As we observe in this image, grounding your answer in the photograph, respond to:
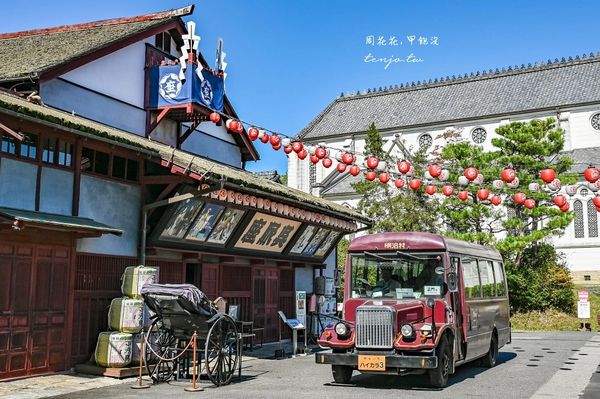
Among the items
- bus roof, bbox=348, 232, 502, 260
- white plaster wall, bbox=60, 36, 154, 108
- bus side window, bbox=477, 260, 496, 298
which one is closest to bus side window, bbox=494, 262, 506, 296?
bus side window, bbox=477, 260, 496, 298

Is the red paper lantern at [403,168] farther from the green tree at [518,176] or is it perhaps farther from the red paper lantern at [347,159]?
the green tree at [518,176]

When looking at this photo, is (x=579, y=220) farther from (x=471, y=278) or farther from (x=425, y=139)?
(x=471, y=278)

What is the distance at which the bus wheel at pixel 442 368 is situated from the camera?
37.3ft

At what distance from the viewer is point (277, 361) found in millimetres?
16062

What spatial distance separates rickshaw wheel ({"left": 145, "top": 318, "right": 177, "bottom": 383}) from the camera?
39.5 ft

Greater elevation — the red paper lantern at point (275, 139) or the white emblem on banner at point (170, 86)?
the white emblem on banner at point (170, 86)

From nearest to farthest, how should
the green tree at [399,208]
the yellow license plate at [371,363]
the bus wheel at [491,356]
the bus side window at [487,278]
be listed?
the yellow license plate at [371,363], the bus side window at [487,278], the bus wheel at [491,356], the green tree at [399,208]

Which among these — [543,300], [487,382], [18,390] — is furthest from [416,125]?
[18,390]

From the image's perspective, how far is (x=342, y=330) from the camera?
12.0 m

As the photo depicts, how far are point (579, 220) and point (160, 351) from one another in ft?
139

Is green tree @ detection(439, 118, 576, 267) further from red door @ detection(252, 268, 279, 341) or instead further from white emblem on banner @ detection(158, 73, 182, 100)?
white emblem on banner @ detection(158, 73, 182, 100)

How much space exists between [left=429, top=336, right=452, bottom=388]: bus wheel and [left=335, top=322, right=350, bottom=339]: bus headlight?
1.69 meters

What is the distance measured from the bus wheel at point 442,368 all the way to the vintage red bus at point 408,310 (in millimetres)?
18

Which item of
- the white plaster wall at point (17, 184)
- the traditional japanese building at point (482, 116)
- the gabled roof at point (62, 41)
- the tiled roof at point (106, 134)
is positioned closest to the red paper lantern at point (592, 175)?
the tiled roof at point (106, 134)
